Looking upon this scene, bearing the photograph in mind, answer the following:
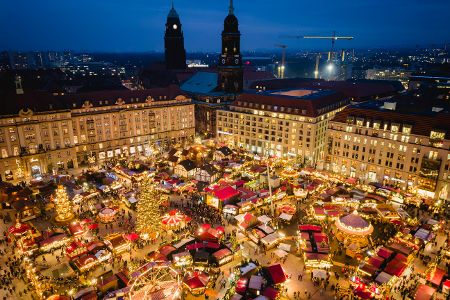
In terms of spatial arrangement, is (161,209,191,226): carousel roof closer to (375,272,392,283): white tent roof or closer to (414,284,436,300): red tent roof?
(375,272,392,283): white tent roof

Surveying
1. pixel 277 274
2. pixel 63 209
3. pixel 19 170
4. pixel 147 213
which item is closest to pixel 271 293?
pixel 277 274

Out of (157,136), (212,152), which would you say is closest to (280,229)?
(212,152)

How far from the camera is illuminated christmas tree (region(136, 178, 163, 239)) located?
47906 millimetres

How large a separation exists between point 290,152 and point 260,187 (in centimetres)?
2258

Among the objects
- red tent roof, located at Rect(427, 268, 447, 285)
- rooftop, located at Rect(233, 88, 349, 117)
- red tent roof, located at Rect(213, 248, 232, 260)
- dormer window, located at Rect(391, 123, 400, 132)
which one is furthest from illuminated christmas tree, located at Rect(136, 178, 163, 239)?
dormer window, located at Rect(391, 123, 400, 132)

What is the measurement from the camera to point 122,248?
47.2 meters

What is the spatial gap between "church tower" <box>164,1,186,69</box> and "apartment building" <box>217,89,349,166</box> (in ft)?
172

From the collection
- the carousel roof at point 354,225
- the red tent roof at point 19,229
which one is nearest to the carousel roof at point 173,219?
the red tent roof at point 19,229

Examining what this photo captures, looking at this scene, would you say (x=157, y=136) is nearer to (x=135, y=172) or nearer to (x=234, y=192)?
(x=135, y=172)

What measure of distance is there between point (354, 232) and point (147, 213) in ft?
104

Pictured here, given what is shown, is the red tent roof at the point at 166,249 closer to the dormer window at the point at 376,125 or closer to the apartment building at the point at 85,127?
the apartment building at the point at 85,127

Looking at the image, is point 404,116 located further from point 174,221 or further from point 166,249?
point 166,249

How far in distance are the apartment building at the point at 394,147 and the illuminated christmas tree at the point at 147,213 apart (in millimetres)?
50067

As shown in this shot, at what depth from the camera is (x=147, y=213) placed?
48.9 m
